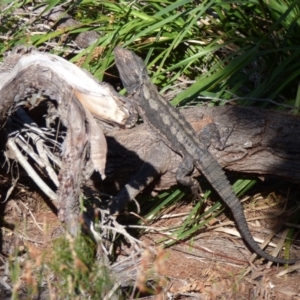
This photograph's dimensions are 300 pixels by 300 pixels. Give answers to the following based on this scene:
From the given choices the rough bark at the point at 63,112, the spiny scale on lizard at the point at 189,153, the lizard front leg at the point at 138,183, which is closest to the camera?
the rough bark at the point at 63,112

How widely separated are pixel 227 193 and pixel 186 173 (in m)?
0.31

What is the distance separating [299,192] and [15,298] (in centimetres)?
284

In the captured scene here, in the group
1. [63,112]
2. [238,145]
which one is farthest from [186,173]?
[63,112]

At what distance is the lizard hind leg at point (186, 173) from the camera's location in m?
5.18

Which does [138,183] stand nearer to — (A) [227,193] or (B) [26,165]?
(A) [227,193]

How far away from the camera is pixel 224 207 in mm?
5465

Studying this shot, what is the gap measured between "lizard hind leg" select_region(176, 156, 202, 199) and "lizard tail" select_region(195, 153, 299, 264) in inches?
2.4

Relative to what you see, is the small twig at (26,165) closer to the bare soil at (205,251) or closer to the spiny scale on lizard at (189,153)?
the bare soil at (205,251)

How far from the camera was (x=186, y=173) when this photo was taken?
5188 mm

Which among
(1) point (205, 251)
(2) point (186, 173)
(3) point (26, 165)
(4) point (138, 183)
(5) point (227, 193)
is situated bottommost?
(1) point (205, 251)

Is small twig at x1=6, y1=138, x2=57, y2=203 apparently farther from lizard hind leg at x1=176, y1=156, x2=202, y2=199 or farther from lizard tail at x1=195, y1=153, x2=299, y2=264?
lizard tail at x1=195, y1=153, x2=299, y2=264

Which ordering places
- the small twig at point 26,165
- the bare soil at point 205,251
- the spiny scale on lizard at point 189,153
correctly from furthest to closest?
the spiny scale on lizard at point 189,153, the bare soil at point 205,251, the small twig at point 26,165

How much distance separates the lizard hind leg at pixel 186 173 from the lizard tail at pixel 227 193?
2.4 inches

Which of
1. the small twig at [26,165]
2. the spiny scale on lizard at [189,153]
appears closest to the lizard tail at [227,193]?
the spiny scale on lizard at [189,153]
